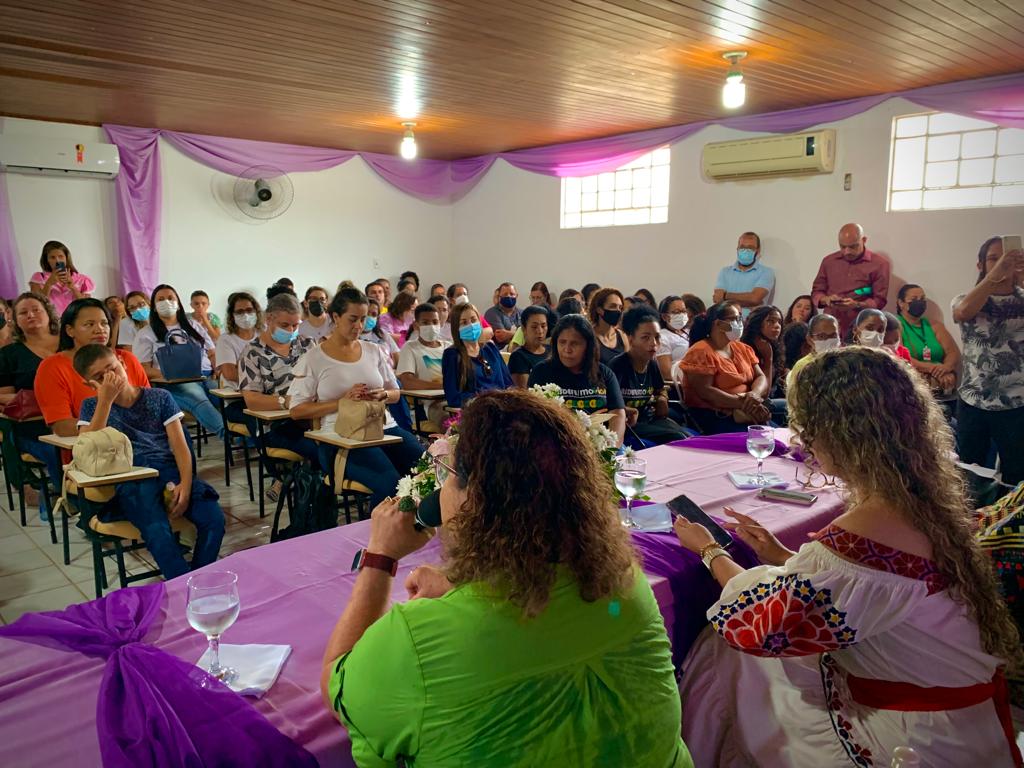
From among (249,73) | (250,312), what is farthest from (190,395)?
(249,73)

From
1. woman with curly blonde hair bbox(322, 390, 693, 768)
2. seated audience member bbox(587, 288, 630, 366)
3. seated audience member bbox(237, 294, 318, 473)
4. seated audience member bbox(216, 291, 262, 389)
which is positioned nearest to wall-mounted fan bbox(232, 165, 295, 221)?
seated audience member bbox(216, 291, 262, 389)

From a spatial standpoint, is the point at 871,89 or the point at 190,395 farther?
the point at 871,89

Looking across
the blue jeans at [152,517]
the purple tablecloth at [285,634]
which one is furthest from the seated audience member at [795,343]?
the blue jeans at [152,517]

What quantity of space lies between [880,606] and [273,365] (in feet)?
12.7

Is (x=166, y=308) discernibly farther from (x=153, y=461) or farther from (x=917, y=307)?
(x=917, y=307)

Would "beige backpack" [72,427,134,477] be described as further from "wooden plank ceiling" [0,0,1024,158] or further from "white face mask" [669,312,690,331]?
"white face mask" [669,312,690,331]

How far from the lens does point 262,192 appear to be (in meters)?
9.31

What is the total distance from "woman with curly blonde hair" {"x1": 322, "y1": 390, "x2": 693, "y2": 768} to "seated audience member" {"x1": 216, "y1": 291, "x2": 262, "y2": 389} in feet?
14.2

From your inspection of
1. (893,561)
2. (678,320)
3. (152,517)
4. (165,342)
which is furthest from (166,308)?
(893,561)

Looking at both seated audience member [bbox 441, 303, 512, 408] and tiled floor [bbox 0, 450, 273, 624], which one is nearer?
tiled floor [bbox 0, 450, 273, 624]

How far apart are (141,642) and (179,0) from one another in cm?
393

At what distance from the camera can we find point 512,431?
1.16 meters

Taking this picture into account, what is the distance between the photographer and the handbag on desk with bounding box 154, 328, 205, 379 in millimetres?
5578

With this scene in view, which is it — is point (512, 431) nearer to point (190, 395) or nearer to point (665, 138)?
point (190, 395)
